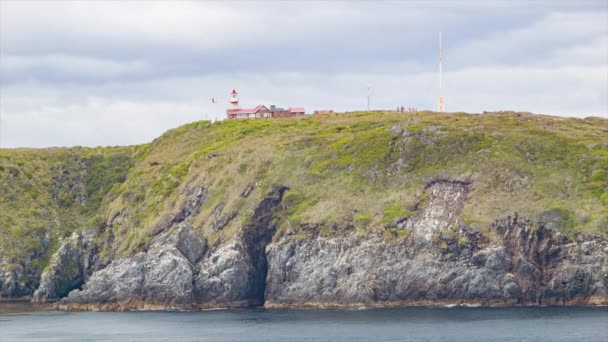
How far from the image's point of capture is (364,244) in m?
164

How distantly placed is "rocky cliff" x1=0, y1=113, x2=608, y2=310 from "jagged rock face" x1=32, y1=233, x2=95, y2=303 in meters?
0.27

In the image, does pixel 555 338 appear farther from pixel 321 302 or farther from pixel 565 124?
pixel 565 124

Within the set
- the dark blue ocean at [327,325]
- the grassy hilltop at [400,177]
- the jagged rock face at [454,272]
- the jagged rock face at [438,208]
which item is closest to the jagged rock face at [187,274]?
the grassy hilltop at [400,177]

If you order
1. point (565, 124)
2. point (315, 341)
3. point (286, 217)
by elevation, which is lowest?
point (315, 341)

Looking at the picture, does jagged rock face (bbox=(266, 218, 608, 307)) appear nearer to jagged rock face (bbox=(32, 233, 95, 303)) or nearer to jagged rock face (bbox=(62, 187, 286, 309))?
jagged rock face (bbox=(62, 187, 286, 309))

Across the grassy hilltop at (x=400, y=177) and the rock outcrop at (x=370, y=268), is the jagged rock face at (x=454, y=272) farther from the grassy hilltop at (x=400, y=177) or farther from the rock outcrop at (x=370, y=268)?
the grassy hilltop at (x=400, y=177)

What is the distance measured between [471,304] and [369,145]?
39.1 m

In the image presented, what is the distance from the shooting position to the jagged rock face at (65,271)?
619 ft

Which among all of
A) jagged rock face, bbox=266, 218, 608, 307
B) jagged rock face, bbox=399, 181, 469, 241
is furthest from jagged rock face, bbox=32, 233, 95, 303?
jagged rock face, bbox=399, 181, 469, 241

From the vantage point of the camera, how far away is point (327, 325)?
14725 cm

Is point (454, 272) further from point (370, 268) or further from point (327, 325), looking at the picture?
point (327, 325)

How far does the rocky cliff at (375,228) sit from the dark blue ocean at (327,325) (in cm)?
370

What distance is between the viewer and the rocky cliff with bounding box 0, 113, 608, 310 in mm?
158250

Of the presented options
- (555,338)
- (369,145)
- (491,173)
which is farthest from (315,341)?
(369,145)
